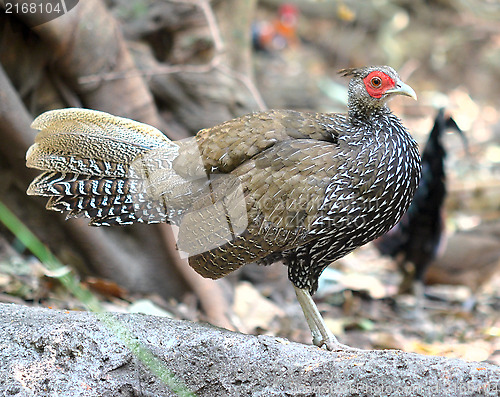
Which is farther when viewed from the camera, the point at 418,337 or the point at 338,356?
the point at 418,337

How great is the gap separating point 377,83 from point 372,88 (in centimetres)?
4

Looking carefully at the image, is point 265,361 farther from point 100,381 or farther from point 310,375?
point 100,381

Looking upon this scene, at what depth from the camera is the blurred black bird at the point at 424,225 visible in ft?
19.5

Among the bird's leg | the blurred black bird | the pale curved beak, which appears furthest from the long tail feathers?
the blurred black bird

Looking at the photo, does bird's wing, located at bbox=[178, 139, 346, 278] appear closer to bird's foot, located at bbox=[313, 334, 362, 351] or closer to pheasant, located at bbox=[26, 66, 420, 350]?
pheasant, located at bbox=[26, 66, 420, 350]

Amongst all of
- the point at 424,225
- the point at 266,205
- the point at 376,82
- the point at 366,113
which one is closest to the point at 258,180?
the point at 266,205

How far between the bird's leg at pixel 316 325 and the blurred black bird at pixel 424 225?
2.78 meters

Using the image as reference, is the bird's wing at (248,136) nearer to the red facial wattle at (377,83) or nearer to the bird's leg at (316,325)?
the red facial wattle at (377,83)

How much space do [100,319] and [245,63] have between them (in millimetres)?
4171

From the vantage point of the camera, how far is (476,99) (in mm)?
14320

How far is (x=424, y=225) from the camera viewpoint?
245 inches

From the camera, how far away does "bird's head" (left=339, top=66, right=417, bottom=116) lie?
141 inches

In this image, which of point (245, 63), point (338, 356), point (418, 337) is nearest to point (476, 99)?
point (245, 63)

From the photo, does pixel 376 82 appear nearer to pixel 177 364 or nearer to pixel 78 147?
pixel 78 147
